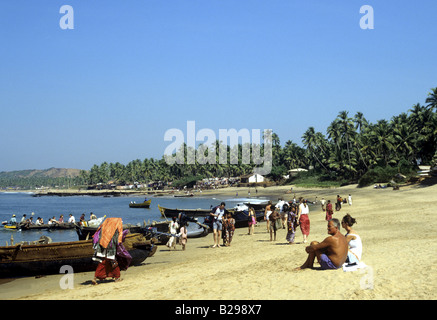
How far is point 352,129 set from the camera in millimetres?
87562

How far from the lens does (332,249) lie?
1053 cm

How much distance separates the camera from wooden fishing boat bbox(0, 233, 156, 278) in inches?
596

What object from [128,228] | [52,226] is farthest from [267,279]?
[52,226]

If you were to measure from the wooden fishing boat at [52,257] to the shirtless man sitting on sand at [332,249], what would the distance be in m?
6.90

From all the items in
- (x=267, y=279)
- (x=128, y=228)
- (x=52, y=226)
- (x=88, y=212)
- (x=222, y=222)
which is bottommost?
(x=88, y=212)

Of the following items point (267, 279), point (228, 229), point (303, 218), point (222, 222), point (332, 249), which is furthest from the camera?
point (228, 229)

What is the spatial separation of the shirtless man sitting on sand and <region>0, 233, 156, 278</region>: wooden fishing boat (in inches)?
272

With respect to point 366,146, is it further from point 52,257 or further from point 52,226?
point 52,257

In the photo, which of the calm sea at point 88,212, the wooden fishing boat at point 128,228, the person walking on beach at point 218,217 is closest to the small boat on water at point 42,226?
the calm sea at point 88,212

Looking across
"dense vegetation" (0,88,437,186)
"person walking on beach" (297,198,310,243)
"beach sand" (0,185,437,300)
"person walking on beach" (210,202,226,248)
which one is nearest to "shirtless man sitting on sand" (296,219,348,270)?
"beach sand" (0,185,437,300)

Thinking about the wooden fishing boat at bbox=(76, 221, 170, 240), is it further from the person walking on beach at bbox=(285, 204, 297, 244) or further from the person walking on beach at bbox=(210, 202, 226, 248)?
the person walking on beach at bbox=(285, 204, 297, 244)

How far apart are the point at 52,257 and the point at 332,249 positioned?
10366 mm

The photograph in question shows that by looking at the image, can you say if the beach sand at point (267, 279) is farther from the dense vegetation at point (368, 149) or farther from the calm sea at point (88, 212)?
the dense vegetation at point (368, 149)
